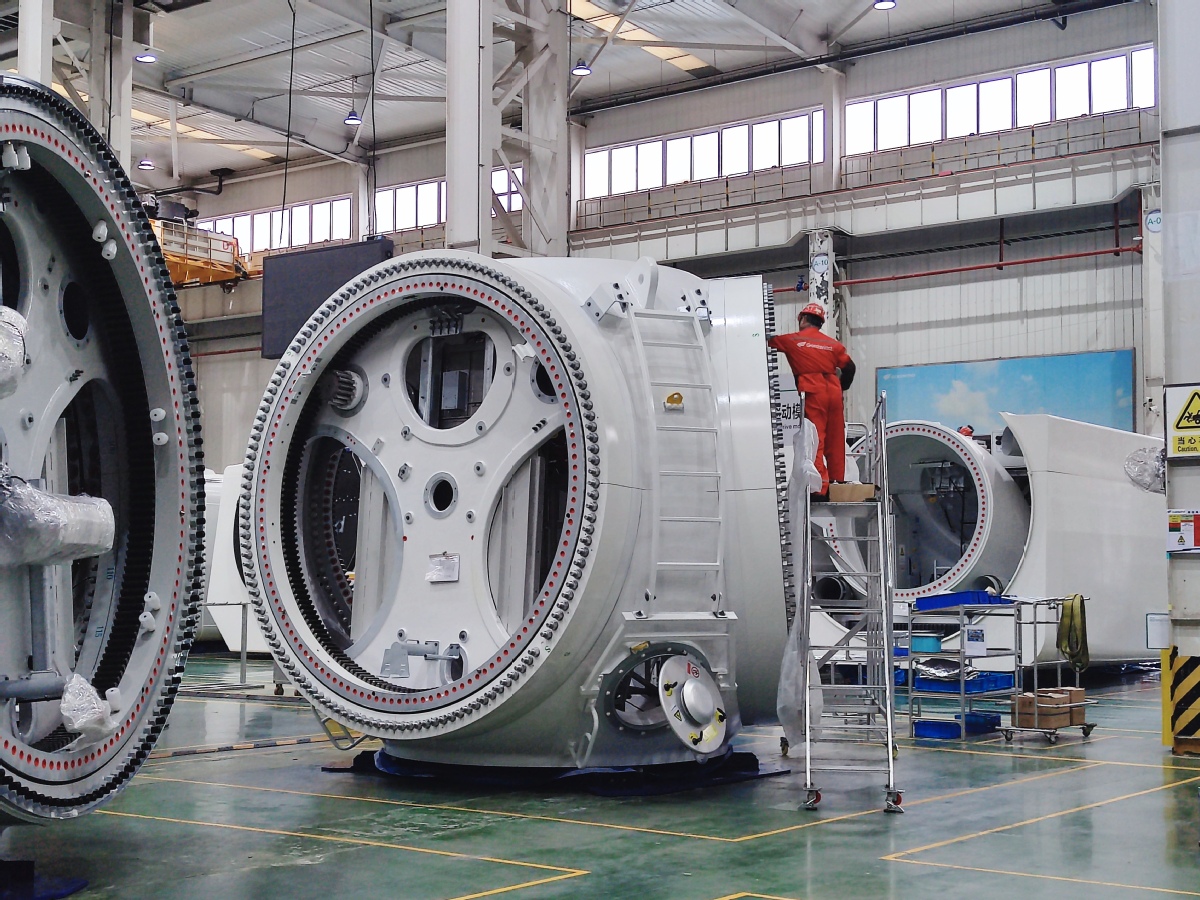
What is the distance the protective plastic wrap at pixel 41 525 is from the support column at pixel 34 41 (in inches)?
458

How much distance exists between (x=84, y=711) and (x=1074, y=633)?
9.88 m

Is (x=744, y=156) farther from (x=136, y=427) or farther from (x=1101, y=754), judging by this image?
(x=136, y=427)

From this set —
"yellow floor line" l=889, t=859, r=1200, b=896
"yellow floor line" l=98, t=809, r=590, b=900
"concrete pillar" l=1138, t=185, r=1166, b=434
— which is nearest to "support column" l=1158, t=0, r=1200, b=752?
"yellow floor line" l=889, t=859, r=1200, b=896

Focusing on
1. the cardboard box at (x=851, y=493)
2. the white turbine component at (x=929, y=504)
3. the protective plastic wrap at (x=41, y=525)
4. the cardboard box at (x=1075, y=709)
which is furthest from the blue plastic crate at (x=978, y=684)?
the protective plastic wrap at (x=41, y=525)

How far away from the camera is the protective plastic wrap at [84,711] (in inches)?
219

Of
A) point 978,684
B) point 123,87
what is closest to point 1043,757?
point 978,684

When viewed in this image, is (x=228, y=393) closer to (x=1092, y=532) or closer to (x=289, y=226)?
(x=289, y=226)

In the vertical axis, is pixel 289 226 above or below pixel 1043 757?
above

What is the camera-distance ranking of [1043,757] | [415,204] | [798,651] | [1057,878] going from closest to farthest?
[1057,878], [798,651], [1043,757], [415,204]

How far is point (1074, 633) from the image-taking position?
1312cm

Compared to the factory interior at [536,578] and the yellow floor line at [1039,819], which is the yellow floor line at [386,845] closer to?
the factory interior at [536,578]

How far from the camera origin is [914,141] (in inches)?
1001

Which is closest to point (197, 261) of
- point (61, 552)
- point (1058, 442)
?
point (1058, 442)

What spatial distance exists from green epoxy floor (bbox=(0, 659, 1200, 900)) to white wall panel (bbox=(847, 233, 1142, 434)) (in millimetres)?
14515
